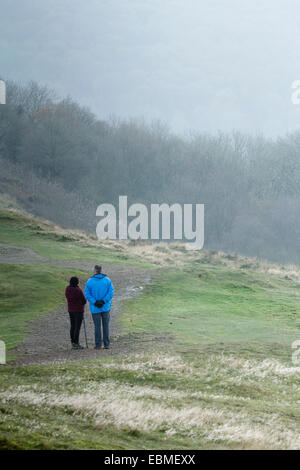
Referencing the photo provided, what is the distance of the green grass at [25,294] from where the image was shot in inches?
743

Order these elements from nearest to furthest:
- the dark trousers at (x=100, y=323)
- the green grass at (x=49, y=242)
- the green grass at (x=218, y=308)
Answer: the dark trousers at (x=100, y=323) < the green grass at (x=218, y=308) < the green grass at (x=49, y=242)

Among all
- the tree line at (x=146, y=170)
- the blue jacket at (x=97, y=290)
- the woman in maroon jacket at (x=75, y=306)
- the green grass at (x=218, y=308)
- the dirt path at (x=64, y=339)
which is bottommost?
the green grass at (x=218, y=308)

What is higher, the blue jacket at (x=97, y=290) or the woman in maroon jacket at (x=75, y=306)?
the blue jacket at (x=97, y=290)

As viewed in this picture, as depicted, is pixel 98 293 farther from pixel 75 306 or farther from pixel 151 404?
pixel 151 404

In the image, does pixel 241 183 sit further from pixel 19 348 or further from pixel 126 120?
pixel 19 348

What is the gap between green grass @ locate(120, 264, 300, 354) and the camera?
19.9 m

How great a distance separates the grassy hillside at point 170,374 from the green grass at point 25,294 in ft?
0.16

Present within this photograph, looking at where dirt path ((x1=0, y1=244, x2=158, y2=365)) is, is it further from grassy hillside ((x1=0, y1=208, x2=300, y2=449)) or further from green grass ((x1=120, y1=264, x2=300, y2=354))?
green grass ((x1=120, y1=264, x2=300, y2=354))

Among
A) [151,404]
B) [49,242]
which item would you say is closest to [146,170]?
[49,242]

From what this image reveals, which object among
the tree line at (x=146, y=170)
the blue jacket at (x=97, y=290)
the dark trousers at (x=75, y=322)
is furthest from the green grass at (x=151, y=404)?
the tree line at (x=146, y=170)

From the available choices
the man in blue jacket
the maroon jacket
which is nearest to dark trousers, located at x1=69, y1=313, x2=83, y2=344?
the maroon jacket

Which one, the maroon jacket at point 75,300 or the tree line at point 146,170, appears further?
the tree line at point 146,170

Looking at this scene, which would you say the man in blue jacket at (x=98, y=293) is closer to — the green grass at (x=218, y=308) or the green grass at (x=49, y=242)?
the green grass at (x=218, y=308)
